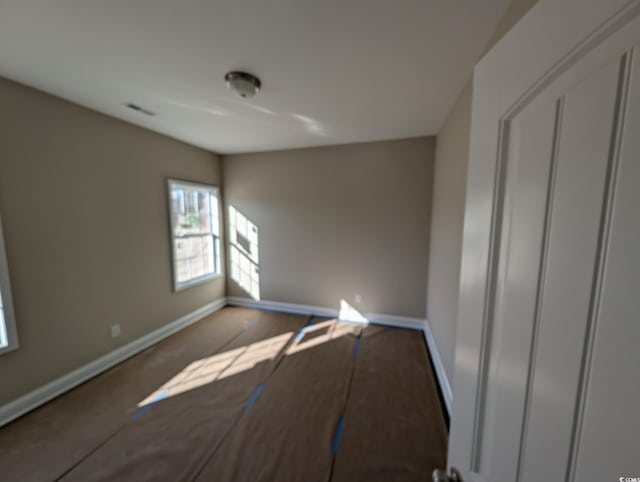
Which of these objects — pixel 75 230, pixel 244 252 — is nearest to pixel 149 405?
pixel 75 230

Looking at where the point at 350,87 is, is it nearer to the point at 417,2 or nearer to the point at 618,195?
the point at 417,2

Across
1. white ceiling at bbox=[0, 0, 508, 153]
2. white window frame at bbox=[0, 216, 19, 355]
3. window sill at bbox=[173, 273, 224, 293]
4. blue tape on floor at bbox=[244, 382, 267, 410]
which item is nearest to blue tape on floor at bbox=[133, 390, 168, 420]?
blue tape on floor at bbox=[244, 382, 267, 410]

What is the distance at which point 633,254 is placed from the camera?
30cm

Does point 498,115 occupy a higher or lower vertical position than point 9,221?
higher

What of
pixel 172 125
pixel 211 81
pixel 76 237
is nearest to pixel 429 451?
pixel 211 81

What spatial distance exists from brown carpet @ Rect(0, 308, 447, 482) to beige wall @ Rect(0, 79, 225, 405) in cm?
43

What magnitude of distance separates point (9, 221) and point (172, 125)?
5.12 ft

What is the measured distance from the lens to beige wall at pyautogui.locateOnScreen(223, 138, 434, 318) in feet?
10.3

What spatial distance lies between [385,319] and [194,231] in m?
3.05

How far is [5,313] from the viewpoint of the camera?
1768 millimetres

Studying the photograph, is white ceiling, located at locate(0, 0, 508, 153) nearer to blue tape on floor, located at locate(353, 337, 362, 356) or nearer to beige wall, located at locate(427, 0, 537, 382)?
beige wall, located at locate(427, 0, 537, 382)

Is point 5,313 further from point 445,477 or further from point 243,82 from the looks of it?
point 445,477

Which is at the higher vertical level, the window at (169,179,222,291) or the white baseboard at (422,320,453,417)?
the window at (169,179,222,291)

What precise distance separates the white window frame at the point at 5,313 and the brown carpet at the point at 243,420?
59cm
